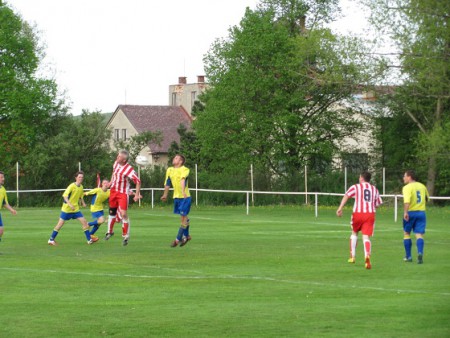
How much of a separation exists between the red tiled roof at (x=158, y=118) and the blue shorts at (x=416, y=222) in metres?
86.9

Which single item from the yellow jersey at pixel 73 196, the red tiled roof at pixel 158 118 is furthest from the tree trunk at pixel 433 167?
the red tiled roof at pixel 158 118

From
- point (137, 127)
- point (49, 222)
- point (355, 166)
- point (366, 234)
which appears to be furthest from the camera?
point (137, 127)

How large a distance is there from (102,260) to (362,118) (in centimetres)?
4897

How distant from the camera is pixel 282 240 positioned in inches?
1057

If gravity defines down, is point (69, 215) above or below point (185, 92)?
below

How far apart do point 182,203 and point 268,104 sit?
1608 inches

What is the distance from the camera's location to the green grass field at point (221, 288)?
12.1 metres

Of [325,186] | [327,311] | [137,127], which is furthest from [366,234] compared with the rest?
[137,127]

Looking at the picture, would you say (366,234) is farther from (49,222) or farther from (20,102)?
(20,102)

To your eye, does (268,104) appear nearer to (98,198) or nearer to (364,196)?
(98,198)

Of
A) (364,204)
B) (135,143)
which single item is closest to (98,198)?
(364,204)

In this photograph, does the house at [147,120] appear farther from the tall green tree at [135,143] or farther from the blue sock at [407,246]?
the blue sock at [407,246]

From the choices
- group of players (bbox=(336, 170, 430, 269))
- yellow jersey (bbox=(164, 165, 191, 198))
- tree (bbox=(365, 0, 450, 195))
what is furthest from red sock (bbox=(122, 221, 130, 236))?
tree (bbox=(365, 0, 450, 195))

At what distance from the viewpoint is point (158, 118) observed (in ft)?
367
